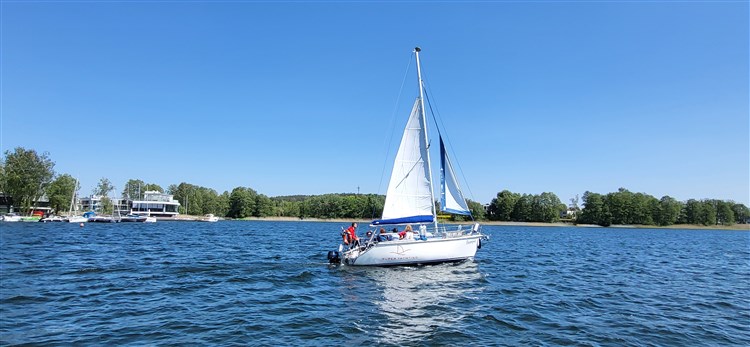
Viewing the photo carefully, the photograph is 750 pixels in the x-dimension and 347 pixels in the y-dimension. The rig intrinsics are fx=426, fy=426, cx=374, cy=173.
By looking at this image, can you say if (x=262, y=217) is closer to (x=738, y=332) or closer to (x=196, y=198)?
(x=196, y=198)

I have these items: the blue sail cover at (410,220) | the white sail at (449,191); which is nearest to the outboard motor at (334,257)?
the blue sail cover at (410,220)

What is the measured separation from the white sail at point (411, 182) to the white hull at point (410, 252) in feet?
6.12

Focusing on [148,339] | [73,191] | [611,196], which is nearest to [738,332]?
[148,339]

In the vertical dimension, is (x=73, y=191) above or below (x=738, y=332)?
above

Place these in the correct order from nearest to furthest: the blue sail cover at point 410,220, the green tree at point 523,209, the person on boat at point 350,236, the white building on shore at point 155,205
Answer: the blue sail cover at point 410,220 → the person on boat at point 350,236 → the white building on shore at point 155,205 → the green tree at point 523,209

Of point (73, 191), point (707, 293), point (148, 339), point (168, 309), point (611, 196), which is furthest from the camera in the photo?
point (611, 196)

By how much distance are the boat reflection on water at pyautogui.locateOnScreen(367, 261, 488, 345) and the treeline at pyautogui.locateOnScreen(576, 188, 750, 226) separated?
508 ft

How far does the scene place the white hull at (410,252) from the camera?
26031 millimetres

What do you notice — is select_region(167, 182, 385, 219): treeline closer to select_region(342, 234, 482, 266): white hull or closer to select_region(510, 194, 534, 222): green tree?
select_region(510, 194, 534, 222): green tree

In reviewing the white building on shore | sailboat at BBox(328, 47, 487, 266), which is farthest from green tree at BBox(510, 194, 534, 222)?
sailboat at BBox(328, 47, 487, 266)

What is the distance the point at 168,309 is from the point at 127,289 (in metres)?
4.97

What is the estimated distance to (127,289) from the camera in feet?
60.6

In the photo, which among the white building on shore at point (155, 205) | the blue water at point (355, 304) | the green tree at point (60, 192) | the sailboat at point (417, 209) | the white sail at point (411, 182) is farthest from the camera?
the white building on shore at point (155, 205)

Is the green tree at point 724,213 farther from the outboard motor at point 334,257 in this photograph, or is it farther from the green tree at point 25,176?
the green tree at point 25,176
